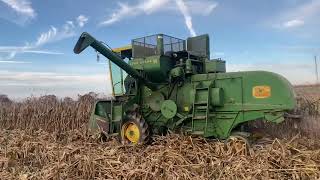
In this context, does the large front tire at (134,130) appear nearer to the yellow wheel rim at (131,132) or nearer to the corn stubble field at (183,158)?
the yellow wheel rim at (131,132)

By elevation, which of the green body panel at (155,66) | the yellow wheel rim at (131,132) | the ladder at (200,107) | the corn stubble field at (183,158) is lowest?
the corn stubble field at (183,158)

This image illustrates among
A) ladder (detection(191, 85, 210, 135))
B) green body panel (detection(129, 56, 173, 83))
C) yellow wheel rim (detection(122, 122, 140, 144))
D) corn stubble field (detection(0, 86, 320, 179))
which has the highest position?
green body panel (detection(129, 56, 173, 83))

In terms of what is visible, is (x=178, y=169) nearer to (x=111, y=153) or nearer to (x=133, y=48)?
(x=111, y=153)

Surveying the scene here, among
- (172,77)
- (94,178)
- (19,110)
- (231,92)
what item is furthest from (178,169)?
(19,110)

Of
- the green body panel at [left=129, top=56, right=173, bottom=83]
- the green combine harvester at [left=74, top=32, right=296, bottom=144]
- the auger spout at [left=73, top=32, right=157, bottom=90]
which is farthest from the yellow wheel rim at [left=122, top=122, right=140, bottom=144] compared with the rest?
the green body panel at [left=129, top=56, right=173, bottom=83]

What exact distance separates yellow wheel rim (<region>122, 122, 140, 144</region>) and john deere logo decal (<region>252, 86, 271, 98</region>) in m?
2.86

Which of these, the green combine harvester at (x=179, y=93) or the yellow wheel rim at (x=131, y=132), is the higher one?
the green combine harvester at (x=179, y=93)

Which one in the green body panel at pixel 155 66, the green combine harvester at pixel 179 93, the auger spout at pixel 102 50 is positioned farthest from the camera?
the green body panel at pixel 155 66

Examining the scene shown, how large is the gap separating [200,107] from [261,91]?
1.34 metres

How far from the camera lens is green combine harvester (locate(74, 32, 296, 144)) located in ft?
26.0

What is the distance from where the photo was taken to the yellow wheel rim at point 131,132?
9.38 m

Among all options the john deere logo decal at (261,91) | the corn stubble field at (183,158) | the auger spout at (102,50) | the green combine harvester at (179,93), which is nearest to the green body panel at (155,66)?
the green combine harvester at (179,93)

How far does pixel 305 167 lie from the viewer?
5.94m

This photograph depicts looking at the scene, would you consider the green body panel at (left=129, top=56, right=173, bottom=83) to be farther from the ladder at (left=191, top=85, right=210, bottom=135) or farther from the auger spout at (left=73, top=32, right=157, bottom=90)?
the ladder at (left=191, top=85, right=210, bottom=135)
